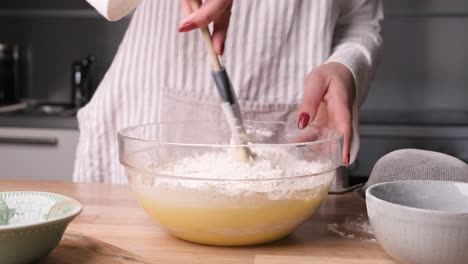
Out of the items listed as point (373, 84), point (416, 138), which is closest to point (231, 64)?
point (416, 138)

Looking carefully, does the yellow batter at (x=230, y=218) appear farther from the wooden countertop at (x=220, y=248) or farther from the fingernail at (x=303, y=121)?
the fingernail at (x=303, y=121)

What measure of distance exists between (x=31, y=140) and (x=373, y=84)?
4.08 ft

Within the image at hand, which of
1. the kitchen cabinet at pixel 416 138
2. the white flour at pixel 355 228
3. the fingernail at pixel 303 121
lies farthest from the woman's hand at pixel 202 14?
the kitchen cabinet at pixel 416 138

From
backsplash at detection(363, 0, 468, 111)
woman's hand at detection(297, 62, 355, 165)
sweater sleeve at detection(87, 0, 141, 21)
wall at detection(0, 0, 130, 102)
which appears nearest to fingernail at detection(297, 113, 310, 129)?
woman's hand at detection(297, 62, 355, 165)

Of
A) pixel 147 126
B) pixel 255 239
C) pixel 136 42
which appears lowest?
pixel 255 239

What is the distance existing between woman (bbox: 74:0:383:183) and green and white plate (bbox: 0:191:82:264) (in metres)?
0.62

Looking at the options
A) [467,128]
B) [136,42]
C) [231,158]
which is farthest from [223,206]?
[467,128]

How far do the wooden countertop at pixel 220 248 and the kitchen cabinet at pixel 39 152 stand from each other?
1168 millimetres

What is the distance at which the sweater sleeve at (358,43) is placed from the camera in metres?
1.14

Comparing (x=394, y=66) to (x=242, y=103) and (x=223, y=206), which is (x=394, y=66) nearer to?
(x=242, y=103)

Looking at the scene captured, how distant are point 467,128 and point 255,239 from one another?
1.46 m

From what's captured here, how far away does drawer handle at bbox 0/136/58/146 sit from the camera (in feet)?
6.57

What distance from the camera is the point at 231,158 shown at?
0.67 meters

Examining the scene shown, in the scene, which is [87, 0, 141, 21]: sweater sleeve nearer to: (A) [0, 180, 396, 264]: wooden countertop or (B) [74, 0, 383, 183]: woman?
(A) [0, 180, 396, 264]: wooden countertop
